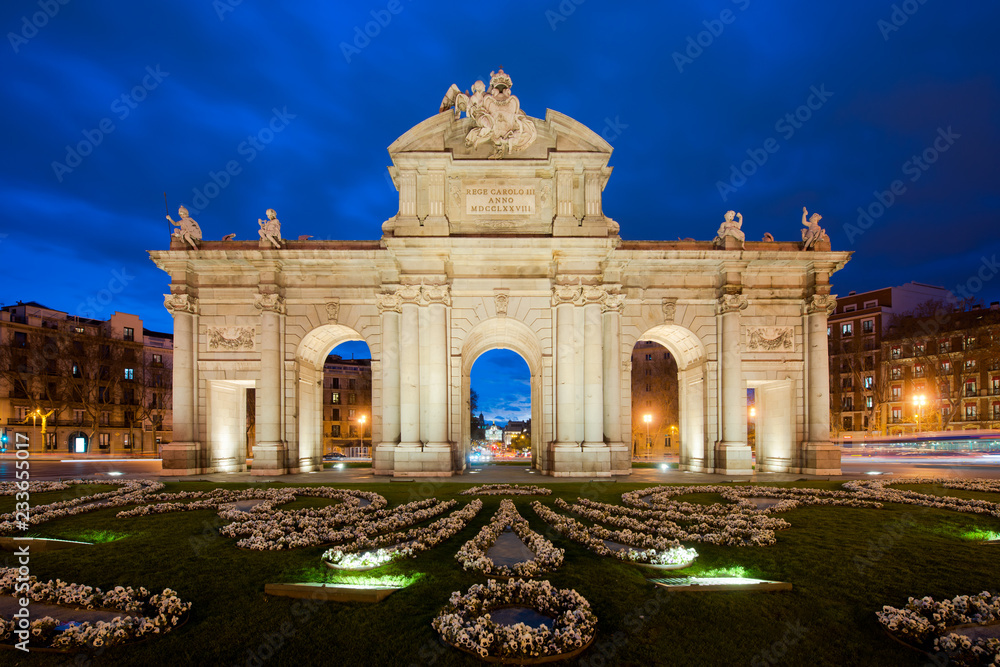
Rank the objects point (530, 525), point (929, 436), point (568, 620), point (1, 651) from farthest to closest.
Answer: point (929, 436)
point (530, 525)
point (568, 620)
point (1, 651)

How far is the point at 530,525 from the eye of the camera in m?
13.5

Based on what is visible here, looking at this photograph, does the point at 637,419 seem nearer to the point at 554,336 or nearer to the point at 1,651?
the point at 554,336

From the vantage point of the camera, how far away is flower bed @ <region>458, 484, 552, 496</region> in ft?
60.4

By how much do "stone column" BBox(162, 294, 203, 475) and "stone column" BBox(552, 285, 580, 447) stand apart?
55.5 feet

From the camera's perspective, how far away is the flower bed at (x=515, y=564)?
9.48 meters

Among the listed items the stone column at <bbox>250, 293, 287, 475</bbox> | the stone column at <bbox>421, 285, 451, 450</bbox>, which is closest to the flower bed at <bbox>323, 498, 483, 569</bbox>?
the stone column at <bbox>421, 285, 451, 450</bbox>

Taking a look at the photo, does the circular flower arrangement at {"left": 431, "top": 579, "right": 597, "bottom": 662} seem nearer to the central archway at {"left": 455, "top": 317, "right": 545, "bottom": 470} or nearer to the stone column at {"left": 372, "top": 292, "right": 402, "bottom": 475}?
the stone column at {"left": 372, "top": 292, "right": 402, "bottom": 475}

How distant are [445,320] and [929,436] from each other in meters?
45.3

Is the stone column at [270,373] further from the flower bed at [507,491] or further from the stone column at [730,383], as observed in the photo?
the stone column at [730,383]

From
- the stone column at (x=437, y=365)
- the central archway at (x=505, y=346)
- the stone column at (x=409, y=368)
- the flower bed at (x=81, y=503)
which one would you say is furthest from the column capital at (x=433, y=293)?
the flower bed at (x=81, y=503)

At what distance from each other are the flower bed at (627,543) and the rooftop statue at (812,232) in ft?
Result: 69.0

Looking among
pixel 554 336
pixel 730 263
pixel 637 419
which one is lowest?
pixel 637 419

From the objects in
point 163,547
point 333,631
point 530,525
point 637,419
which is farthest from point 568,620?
point 637,419

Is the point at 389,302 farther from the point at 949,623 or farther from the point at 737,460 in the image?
the point at 949,623
